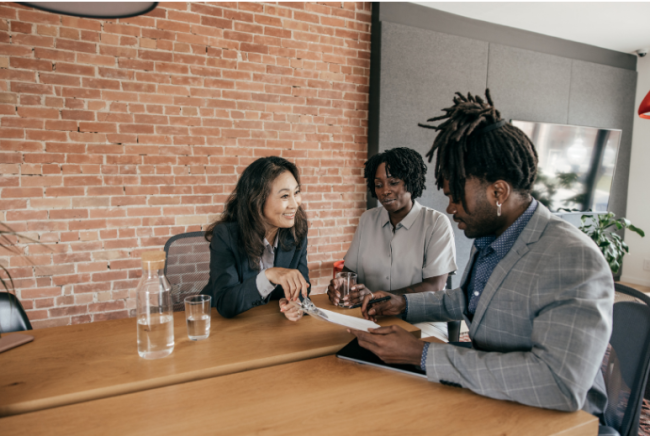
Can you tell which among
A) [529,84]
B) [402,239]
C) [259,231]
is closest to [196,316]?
[259,231]

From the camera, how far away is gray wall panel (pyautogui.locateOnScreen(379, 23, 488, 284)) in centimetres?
324

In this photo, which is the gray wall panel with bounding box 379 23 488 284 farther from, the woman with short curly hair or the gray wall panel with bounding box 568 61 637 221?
the gray wall panel with bounding box 568 61 637 221

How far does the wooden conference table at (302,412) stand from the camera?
0.83m

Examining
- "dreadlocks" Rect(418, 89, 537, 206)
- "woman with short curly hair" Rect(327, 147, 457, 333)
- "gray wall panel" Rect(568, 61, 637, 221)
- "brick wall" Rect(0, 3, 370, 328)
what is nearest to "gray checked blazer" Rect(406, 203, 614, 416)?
"dreadlocks" Rect(418, 89, 537, 206)

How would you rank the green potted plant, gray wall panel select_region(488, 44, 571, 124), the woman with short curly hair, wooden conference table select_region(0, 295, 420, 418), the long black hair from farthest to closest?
the green potted plant
gray wall panel select_region(488, 44, 571, 124)
the woman with short curly hair
the long black hair
wooden conference table select_region(0, 295, 420, 418)

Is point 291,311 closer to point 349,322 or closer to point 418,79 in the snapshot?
point 349,322

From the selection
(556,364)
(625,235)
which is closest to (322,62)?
(556,364)

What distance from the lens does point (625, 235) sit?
191 inches

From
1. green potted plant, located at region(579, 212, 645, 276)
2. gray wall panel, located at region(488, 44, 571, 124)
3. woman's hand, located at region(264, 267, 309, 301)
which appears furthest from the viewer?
green potted plant, located at region(579, 212, 645, 276)

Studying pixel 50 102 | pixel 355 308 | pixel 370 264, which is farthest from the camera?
pixel 50 102

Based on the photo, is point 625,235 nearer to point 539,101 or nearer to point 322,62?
point 539,101

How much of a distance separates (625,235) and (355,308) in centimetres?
490

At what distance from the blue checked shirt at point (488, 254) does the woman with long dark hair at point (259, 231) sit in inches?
24.8

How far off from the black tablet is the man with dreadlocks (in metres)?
0.03
